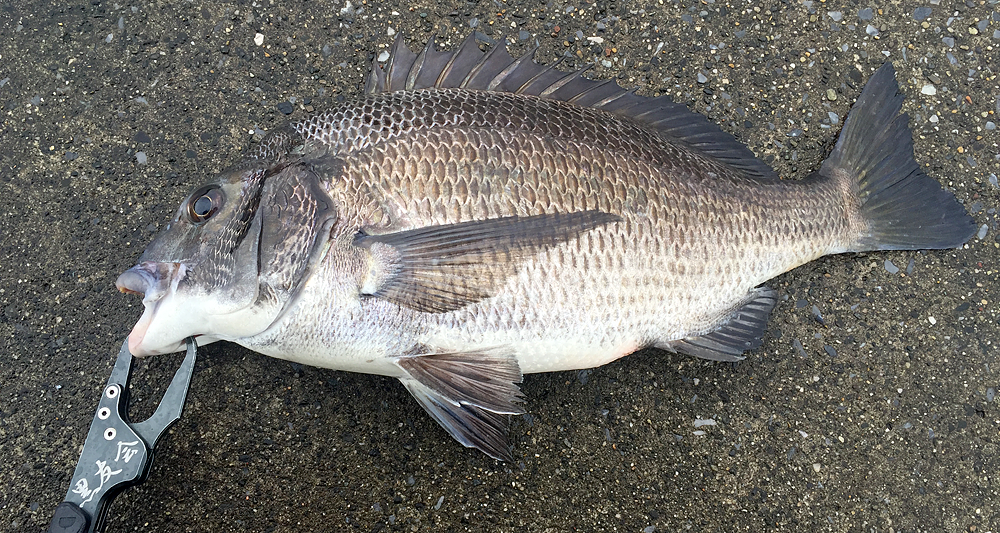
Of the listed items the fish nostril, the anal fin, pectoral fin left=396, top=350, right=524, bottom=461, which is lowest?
pectoral fin left=396, top=350, right=524, bottom=461

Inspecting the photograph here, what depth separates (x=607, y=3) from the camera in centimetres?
214

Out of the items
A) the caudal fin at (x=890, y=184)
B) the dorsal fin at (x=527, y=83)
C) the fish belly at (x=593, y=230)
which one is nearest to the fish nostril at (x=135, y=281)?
the fish belly at (x=593, y=230)

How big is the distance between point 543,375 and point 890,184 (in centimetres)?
129

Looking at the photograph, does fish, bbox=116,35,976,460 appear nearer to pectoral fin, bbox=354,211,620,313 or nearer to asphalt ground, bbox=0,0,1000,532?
pectoral fin, bbox=354,211,620,313

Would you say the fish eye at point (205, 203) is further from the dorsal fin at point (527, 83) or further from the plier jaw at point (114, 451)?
the dorsal fin at point (527, 83)

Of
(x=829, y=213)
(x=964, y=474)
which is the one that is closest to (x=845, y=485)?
(x=964, y=474)

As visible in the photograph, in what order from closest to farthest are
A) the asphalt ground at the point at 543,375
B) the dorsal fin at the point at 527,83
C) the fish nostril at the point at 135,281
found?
the fish nostril at the point at 135,281 < the dorsal fin at the point at 527,83 < the asphalt ground at the point at 543,375

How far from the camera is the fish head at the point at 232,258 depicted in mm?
1450

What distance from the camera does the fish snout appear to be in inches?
56.6

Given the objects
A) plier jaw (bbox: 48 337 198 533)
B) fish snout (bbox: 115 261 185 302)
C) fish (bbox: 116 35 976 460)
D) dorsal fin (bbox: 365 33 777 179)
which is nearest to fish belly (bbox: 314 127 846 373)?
fish (bbox: 116 35 976 460)

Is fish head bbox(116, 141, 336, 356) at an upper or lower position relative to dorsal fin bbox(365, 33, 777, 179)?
lower

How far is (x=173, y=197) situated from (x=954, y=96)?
9.14 feet

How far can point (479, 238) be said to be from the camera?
1463 mm

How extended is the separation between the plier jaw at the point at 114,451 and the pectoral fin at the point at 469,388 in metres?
0.64
